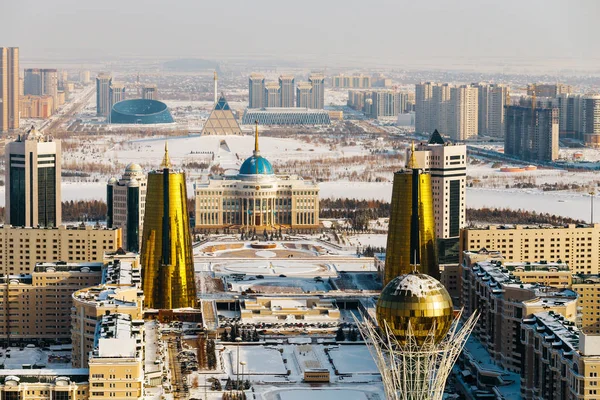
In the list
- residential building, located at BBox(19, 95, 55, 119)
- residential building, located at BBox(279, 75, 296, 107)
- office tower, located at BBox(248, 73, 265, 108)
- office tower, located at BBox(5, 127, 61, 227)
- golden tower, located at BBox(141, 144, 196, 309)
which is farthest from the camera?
residential building, located at BBox(279, 75, 296, 107)

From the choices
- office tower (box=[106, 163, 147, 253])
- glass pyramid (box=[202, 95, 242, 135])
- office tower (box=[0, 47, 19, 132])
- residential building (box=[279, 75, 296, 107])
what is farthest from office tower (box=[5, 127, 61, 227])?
residential building (box=[279, 75, 296, 107])

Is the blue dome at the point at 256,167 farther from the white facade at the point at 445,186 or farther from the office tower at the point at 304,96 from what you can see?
the office tower at the point at 304,96

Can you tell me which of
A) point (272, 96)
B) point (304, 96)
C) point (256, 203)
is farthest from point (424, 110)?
point (256, 203)

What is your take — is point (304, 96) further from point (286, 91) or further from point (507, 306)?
point (507, 306)

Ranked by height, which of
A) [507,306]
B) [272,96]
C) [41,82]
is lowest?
[507,306]

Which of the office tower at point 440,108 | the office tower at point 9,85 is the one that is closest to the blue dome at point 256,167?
the office tower at point 440,108

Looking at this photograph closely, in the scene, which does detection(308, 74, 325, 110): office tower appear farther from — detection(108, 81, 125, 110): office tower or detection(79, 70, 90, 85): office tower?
detection(79, 70, 90, 85): office tower
